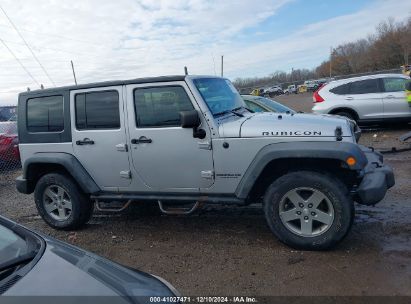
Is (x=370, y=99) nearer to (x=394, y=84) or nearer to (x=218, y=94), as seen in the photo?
(x=394, y=84)

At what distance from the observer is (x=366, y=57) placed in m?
79.1

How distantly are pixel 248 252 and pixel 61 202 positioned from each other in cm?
281

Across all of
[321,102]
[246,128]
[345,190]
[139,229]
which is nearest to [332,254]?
[345,190]

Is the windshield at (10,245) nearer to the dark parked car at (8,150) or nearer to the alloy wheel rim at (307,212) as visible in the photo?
the alloy wheel rim at (307,212)

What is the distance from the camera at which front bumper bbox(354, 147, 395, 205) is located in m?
4.30

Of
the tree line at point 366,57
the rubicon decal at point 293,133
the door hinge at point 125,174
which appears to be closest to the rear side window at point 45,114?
the door hinge at point 125,174

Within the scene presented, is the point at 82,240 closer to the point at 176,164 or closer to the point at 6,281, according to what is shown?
the point at 176,164

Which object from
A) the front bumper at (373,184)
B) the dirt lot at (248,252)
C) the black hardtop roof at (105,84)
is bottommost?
the dirt lot at (248,252)

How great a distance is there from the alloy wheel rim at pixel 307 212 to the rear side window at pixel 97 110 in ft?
7.57

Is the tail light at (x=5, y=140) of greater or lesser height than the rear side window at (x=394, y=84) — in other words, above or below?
below

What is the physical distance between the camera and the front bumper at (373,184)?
4301mm

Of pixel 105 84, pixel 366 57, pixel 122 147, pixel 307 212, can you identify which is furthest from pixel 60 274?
pixel 366 57

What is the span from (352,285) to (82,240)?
345 cm

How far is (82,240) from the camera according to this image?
558 cm
